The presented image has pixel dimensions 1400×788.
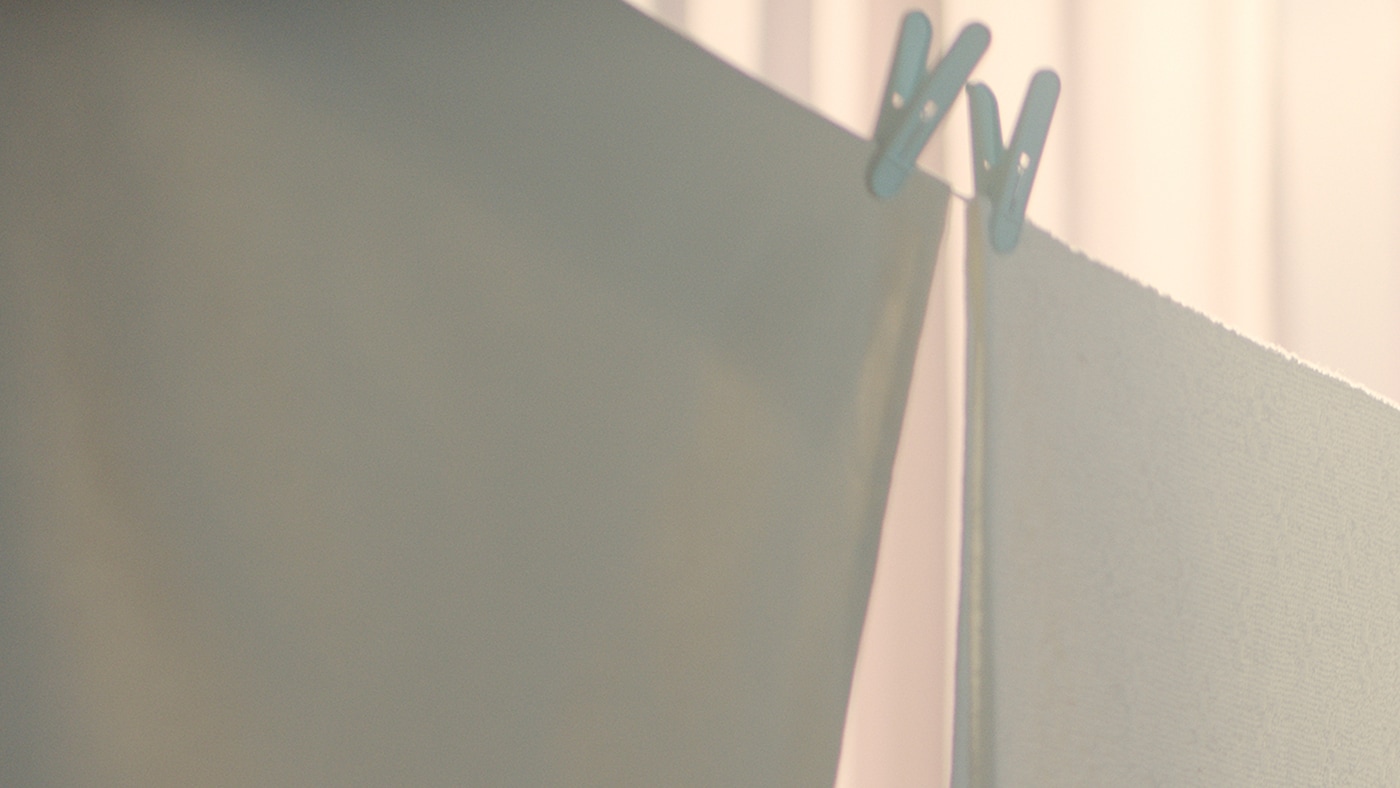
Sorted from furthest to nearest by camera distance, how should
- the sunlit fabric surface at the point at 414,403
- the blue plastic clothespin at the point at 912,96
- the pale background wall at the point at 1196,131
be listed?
the pale background wall at the point at 1196,131 → the blue plastic clothespin at the point at 912,96 → the sunlit fabric surface at the point at 414,403

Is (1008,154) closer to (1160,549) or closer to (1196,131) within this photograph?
(1160,549)

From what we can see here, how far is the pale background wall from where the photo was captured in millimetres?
944

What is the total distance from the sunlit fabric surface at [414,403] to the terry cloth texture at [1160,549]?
66mm

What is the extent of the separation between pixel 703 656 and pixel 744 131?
0.19m

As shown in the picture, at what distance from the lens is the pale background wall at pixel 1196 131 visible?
3.10ft

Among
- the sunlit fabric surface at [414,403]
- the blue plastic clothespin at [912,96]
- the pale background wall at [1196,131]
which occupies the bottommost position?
the sunlit fabric surface at [414,403]

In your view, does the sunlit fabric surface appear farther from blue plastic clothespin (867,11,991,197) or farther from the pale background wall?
the pale background wall

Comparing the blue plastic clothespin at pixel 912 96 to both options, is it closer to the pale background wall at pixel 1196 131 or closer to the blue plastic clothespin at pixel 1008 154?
the blue plastic clothespin at pixel 1008 154

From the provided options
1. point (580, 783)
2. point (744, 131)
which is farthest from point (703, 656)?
point (744, 131)

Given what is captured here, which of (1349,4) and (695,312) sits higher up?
(1349,4)

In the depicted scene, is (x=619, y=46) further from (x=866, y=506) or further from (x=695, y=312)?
(x=866, y=506)

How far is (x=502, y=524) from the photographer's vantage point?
37 centimetres

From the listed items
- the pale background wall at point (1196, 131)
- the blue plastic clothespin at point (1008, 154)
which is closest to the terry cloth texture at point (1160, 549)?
the blue plastic clothespin at point (1008, 154)

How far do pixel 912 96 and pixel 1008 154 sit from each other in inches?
2.4
